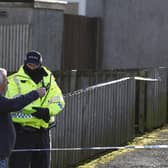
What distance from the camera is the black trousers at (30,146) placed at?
6.55 metres

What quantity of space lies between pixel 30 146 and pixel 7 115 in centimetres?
69

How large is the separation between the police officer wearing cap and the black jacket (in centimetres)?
55

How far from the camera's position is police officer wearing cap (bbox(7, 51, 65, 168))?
256 inches

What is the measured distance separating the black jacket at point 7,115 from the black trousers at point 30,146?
1.90ft

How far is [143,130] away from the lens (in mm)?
11305

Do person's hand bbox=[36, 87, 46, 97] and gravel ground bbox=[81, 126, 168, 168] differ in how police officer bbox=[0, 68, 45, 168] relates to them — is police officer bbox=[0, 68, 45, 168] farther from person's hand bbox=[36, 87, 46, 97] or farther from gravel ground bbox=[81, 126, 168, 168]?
gravel ground bbox=[81, 126, 168, 168]

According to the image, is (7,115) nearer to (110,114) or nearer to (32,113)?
(32,113)

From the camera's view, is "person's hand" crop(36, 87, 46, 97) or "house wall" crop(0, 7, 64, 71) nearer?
"person's hand" crop(36, 87, 46, 97)

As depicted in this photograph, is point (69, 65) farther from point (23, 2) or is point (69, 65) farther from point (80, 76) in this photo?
point (80, 76)

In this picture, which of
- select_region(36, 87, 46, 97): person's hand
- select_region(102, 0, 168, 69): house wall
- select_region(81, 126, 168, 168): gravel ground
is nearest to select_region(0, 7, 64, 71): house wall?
select_region(102, 0, 168, 69): house wall

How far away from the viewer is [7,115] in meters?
5.97

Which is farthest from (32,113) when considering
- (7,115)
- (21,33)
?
(21,33)

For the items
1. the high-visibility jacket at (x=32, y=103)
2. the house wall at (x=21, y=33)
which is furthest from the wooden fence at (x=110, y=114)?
the house wall at (x=21, y=33)

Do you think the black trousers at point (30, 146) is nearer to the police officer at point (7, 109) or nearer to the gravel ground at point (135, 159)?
the police officer at point (7, 109)
